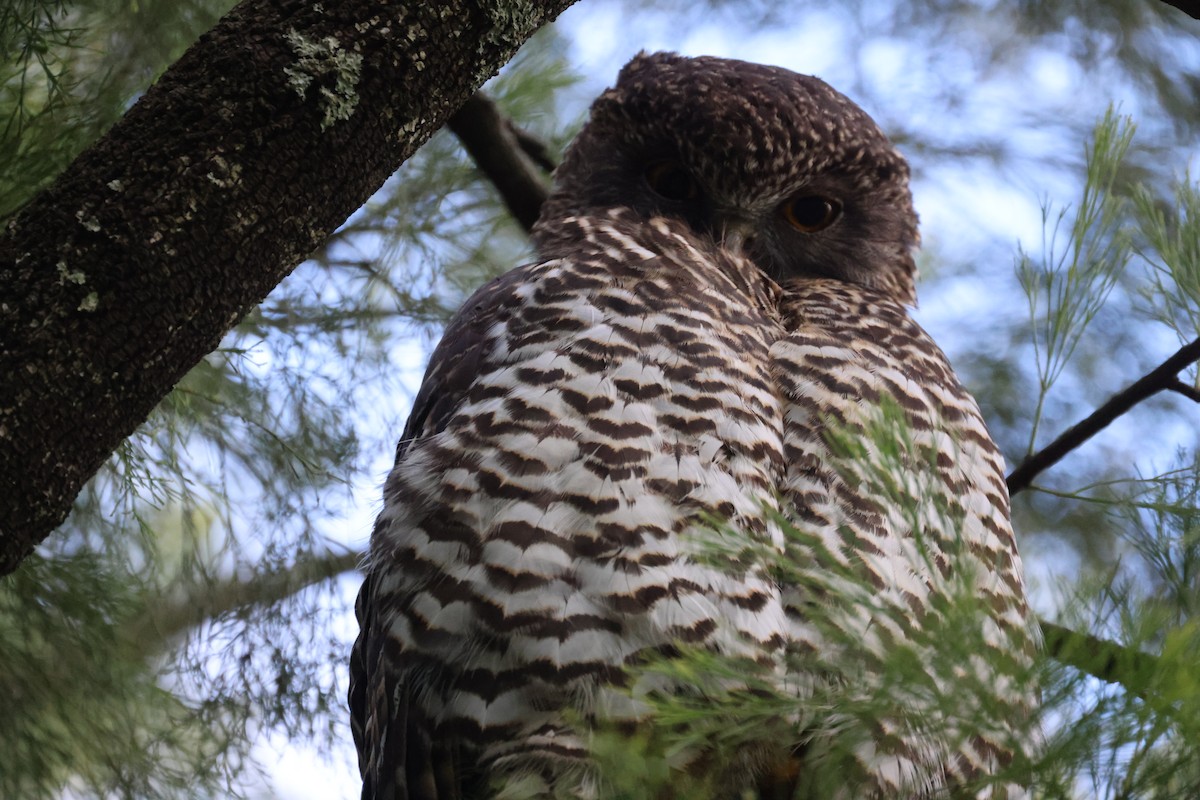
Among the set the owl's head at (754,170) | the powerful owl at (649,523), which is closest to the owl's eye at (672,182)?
the owl's head at (754,170)

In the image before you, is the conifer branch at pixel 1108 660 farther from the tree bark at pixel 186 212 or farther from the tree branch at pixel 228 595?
the tree branch at pixel 228 595

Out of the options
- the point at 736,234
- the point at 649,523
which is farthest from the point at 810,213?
the point at 649,523

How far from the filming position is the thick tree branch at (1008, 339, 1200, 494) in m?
2.27

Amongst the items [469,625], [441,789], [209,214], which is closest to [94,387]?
[209,214]

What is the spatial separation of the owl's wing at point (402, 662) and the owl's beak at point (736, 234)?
1.63 feet

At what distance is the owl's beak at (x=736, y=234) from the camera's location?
300 centimetres

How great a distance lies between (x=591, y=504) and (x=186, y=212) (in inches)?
30.9

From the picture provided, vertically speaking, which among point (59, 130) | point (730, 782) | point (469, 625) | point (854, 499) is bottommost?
point (730, 782)

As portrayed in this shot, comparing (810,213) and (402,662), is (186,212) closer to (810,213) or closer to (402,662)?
(402,662)

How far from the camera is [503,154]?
3.48 m

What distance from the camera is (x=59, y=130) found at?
284 cm

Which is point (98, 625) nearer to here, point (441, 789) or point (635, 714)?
point (441, 789)

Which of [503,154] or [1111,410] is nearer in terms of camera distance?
[1111,410]

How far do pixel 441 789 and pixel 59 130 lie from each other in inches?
65.2
